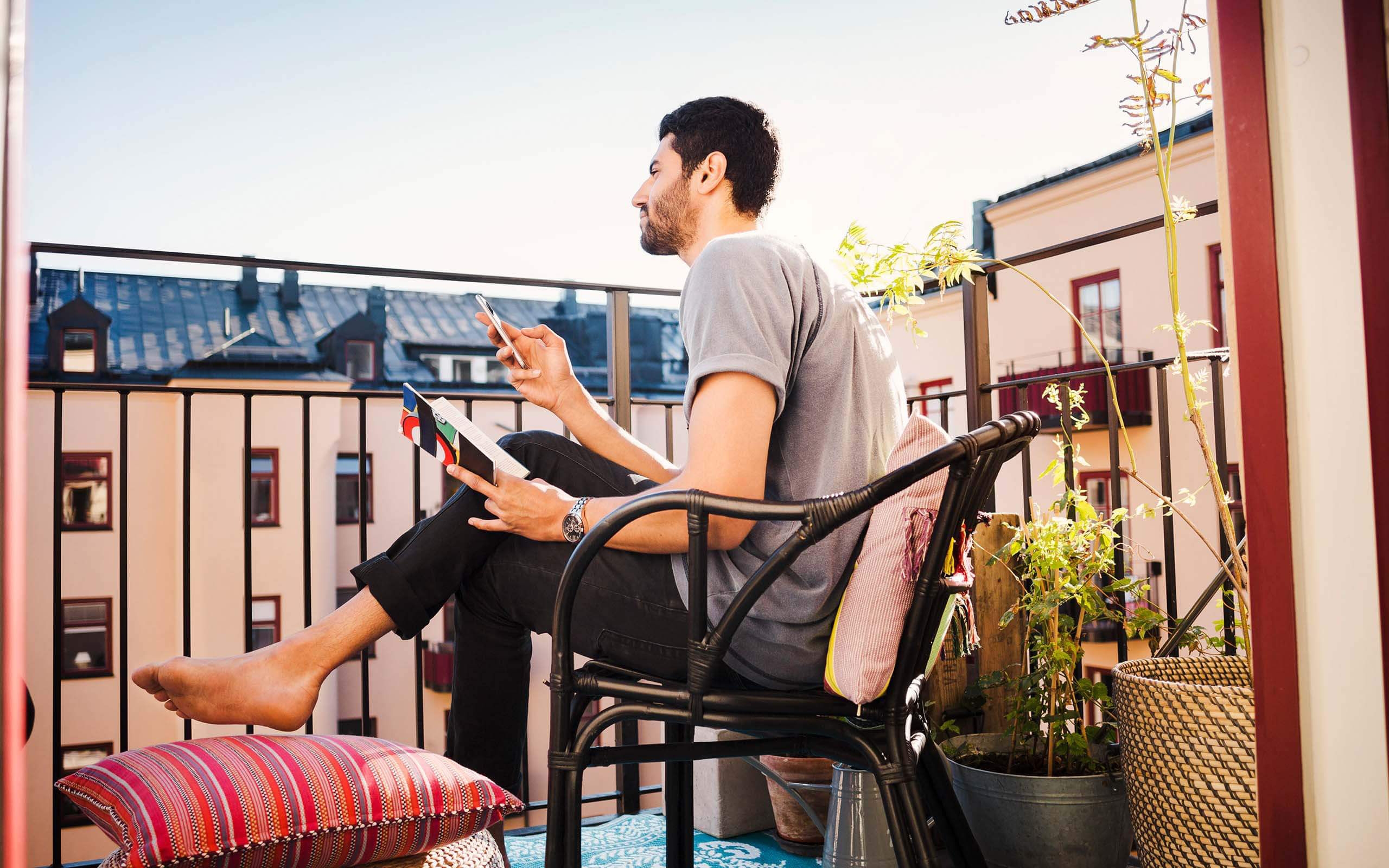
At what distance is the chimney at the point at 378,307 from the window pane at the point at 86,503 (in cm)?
685

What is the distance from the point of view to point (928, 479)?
3.21ft

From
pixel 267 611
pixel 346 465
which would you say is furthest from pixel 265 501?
pixel 267 611

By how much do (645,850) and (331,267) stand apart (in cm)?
148

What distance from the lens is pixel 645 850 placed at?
183 cm

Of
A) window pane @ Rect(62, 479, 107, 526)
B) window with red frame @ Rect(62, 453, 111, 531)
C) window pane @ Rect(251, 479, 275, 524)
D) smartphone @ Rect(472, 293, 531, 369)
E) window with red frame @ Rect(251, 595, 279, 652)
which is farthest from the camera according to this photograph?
window pane @ Rect(62, 479, 107, 526)

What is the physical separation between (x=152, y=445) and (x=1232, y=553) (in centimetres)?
2108

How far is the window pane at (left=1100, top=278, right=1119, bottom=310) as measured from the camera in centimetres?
1481

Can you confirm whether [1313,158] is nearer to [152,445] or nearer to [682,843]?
[682,843]

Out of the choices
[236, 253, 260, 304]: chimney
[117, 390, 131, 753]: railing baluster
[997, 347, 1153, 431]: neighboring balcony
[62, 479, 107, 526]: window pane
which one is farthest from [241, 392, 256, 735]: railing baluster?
[236, 253, 260, 304]: chimney

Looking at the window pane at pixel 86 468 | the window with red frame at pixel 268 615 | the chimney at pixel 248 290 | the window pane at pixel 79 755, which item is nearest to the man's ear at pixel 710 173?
the window with red frame at pixel 268 615

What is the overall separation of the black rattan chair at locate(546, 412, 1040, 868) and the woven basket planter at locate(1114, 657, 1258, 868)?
14.3 inches

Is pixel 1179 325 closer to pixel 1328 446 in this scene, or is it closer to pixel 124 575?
pixel 1328 446

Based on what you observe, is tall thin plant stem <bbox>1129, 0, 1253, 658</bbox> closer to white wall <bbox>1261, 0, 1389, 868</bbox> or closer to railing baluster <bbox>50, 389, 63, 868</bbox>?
white wall <bbox>1261, 0, 1389, 868</bbox>

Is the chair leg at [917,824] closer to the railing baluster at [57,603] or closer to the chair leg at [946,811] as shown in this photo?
the chair leg at [946,811]
